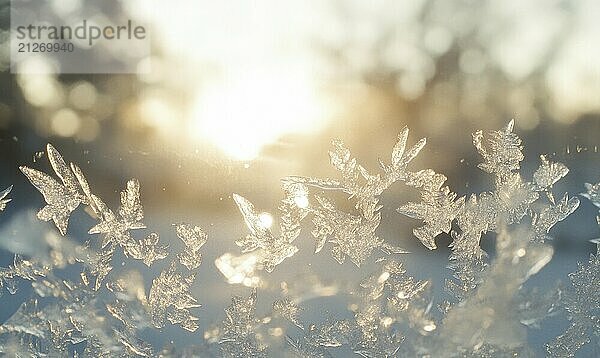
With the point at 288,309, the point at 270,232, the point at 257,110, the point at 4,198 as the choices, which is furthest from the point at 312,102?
the point at 4,198

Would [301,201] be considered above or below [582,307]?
above

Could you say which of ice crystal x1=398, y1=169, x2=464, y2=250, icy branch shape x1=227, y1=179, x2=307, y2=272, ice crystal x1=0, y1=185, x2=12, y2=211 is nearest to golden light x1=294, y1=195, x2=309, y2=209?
icy branch shape x1=227, y1=179, x2=307, y2=272

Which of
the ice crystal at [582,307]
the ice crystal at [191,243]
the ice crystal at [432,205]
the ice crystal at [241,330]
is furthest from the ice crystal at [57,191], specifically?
the ice crystal at [582,307]

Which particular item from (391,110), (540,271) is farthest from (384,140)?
(540,271)

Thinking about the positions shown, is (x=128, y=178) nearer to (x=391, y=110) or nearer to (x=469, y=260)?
(x=391, y=110)

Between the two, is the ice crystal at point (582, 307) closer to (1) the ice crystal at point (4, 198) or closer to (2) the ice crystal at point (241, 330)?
(2) the ice crystal at point (241, 330)

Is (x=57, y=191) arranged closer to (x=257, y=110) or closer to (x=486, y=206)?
(x=257, y=110)
